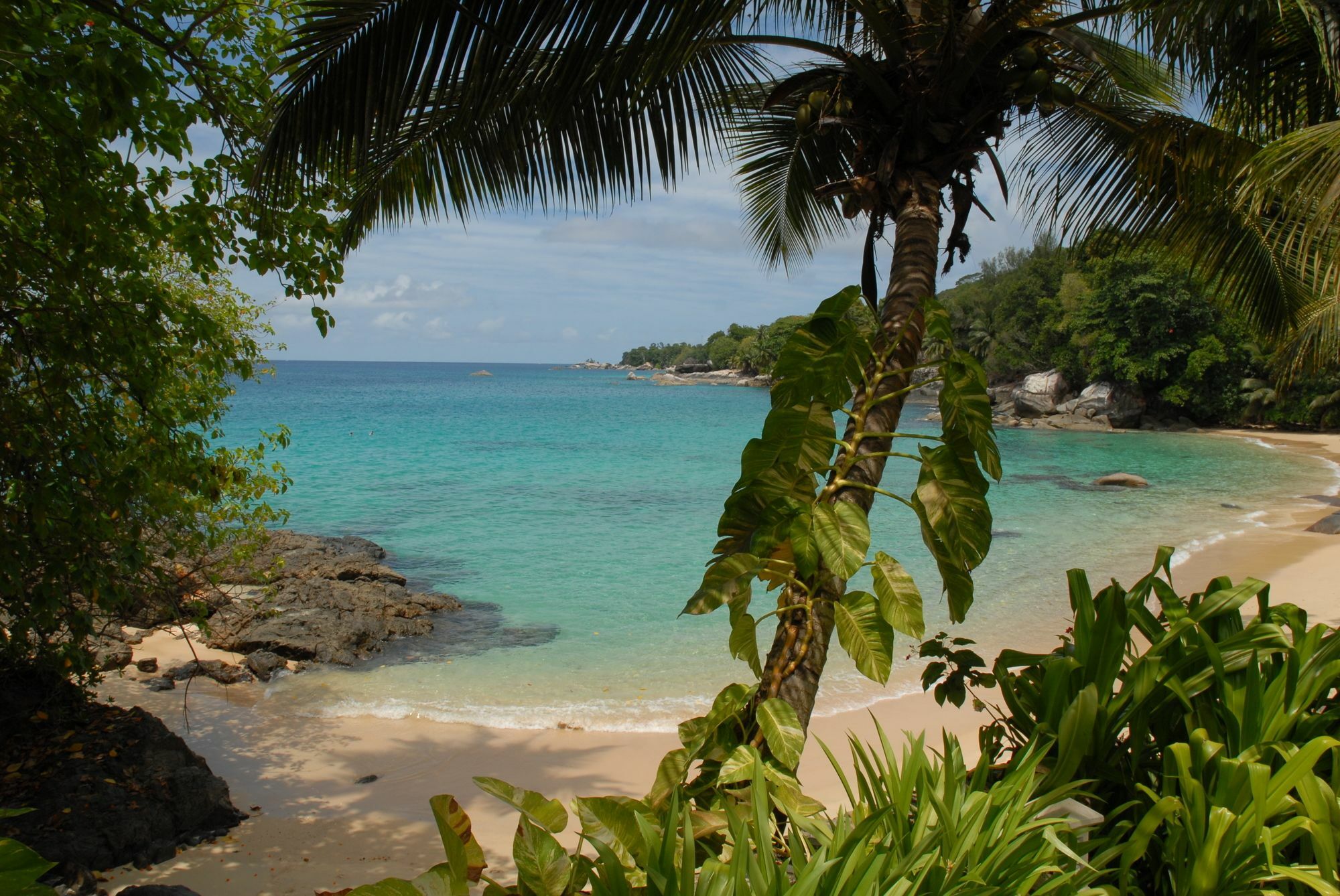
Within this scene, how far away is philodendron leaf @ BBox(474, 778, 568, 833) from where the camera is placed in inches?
62.6

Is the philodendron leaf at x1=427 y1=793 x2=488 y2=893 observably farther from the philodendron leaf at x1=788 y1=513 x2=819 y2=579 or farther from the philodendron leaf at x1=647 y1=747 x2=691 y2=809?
the philodendron leaf at x1=788 y1=513 x2=819 y2=579

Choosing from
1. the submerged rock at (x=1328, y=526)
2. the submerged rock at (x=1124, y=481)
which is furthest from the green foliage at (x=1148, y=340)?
the submerged rock at (x=1328, y=526)

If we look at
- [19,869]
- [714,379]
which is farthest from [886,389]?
[714,379]

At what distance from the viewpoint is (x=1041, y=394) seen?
40.8 metres

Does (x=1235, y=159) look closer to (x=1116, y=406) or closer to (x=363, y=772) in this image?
(x=363, y=772)

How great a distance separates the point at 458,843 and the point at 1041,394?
4376 cm

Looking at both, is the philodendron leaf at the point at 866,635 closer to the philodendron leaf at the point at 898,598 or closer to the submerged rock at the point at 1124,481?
the philodendron leaf at the point at 898,598

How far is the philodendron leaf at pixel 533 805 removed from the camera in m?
1.59

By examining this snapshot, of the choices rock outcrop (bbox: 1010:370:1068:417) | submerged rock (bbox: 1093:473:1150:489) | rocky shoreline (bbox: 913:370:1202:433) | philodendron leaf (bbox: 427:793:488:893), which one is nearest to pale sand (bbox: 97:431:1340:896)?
philodendron leaf (bbox: 427:793:488:893)

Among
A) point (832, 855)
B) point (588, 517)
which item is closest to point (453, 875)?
point (832, 855)

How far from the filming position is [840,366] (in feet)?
7.87

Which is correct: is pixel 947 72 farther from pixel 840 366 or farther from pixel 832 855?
pixel 832 855

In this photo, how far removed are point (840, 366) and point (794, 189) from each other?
10.3 ft

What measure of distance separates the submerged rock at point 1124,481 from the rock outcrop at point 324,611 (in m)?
17.6
